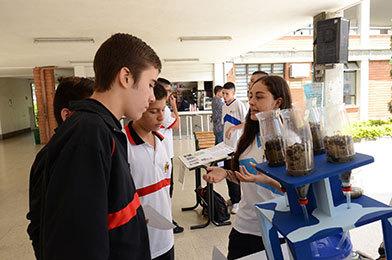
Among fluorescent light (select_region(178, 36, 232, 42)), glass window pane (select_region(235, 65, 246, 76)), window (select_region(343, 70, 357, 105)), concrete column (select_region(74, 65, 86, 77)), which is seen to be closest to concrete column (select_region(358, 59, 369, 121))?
window (select_region(343, 70, 357, 105))

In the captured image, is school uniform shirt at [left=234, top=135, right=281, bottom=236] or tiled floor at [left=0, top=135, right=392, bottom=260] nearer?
school uniform shirt at [left=234, top=135, right=281, bottom=236]

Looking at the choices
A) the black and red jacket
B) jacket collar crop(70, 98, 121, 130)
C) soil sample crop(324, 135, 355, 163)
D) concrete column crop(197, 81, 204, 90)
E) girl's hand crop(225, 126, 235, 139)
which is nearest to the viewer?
the black and red jacket

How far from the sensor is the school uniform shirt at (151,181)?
146cm

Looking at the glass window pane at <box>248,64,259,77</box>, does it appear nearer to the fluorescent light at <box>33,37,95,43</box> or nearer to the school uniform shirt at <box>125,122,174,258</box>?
the fluorescent light at <box>33,37,95,43</box>

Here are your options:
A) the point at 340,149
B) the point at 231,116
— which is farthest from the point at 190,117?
the point at 340,149

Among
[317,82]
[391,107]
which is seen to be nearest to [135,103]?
[317,82]

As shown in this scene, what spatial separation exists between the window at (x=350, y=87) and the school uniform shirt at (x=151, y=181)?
12.3 meters

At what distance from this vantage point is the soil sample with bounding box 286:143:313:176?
2.80 feet

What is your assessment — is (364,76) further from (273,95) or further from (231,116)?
(273,95)

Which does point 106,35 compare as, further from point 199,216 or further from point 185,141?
point 185,141

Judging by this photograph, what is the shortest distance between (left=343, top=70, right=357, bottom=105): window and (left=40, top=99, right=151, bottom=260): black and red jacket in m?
13.0

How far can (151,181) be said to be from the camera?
1.49 meters

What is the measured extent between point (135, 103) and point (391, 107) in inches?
267

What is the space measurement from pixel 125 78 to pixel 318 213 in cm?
70
